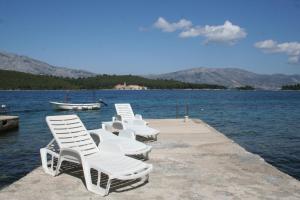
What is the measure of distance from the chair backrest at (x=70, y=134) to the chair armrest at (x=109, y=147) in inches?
4.7

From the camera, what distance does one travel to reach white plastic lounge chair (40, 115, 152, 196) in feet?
18.9

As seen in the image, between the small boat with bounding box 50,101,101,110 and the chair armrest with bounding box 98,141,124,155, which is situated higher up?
the chair armrest with bounding box 98,141,124,155

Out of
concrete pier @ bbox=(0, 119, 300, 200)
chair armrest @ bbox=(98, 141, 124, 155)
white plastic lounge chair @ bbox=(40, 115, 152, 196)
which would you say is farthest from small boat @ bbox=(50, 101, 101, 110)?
chair armrest @ bbox=(98, 141, 124, 155)

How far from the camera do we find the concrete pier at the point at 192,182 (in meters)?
5.64

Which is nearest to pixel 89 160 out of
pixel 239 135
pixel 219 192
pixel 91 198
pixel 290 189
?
pixel 91 198

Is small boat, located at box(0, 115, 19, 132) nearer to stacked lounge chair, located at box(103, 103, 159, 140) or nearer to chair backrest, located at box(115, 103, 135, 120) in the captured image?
chair backrest, located at box(115, 103, 135, 120)

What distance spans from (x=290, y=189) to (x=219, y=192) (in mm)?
1278

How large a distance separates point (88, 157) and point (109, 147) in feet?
1.88

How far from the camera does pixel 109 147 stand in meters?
7.18

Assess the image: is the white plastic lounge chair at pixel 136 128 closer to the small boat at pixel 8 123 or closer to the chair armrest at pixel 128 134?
the chair armrest at pixel 128 134

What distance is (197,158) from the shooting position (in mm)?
8453

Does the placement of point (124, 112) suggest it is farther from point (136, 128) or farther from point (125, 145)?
point (125, 145)

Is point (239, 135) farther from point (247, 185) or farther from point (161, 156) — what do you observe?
point (247, 185)

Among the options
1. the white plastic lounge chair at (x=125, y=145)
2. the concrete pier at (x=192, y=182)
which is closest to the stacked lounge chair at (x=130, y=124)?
the concrete pier at (x=192, y=182)
